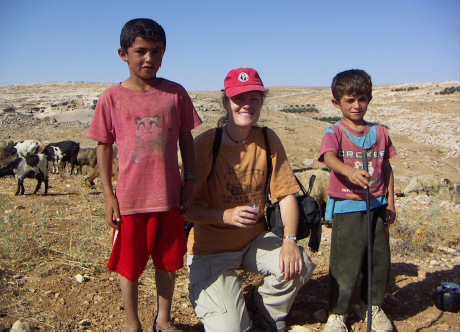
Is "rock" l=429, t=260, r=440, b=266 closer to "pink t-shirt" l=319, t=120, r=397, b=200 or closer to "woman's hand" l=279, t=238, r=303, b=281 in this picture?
"pink t-shirt" l=319, t=120, r=397, b=200

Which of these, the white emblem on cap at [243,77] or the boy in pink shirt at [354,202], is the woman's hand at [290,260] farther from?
the white emblem on cap at [243,77]

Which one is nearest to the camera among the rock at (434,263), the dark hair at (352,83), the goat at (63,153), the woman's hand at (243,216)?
the woman's hand at (243,216)

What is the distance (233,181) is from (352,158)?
81 cm

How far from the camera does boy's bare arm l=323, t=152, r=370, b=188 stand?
2289mm

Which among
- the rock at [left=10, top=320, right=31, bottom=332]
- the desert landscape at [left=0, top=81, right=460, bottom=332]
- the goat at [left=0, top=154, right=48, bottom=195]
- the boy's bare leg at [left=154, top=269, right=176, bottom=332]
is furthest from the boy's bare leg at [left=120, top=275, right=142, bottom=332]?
the goat at [left=0, top=154, right=48, bottom=195]

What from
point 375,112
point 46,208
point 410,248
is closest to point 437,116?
point 375,112

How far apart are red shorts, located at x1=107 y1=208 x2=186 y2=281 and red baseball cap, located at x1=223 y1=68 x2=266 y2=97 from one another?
79 centimetres

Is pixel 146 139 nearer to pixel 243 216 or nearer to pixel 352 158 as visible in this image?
pixel 243 216

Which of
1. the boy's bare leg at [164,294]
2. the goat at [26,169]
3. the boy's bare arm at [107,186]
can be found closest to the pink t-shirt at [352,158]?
the boy's bare leg at [164,294]

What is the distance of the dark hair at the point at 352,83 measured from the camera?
2592mm

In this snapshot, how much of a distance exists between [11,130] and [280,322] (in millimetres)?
14093

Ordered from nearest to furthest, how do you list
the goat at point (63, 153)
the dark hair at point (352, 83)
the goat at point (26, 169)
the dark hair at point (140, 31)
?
the dark hair at point (140, 31)
the dark hair at point (352, 83)
the goat at point (26, 169)
the goat at point (63, 153)

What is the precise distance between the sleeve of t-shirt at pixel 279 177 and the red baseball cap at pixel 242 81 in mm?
347

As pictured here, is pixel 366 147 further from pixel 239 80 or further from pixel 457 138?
pixel 457 138
